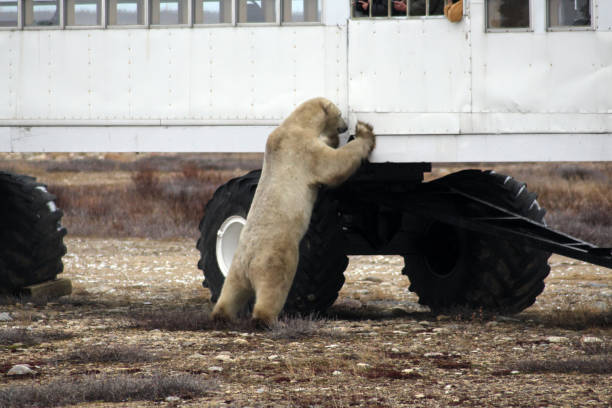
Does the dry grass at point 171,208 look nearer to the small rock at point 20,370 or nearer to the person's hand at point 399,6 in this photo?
the person's hand at point 399,6

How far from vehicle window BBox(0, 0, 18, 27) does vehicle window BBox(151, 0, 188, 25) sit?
1.38 metres

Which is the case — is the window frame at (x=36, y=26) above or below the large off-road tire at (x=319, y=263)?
above

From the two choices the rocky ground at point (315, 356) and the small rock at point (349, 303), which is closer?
the rocky ground at point (315, 356)

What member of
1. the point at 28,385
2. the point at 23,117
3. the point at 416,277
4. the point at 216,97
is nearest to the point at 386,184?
the point at 416,277

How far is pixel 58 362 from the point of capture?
247 inches

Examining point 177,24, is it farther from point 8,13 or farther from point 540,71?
point 540,71

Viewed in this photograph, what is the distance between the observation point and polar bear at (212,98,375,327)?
A: 24.0 ft

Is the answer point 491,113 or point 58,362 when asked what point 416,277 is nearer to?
point 491,113

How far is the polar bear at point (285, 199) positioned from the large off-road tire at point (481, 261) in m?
1.35

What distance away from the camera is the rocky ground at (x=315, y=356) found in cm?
514

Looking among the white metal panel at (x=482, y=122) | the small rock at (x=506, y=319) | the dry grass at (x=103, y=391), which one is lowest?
the small rock at (x=506, y=319)

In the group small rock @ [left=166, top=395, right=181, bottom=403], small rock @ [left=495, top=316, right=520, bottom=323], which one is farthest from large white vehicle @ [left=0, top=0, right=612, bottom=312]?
small rock @ [left=166, top=395, right=181, bottom=403]

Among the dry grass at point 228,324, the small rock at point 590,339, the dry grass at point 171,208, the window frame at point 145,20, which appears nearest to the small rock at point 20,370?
the dry grass at point 228,324

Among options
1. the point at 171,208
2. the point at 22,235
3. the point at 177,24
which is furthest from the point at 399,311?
the point at 171,208
